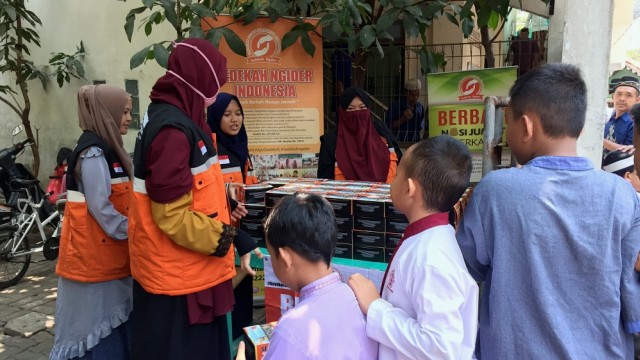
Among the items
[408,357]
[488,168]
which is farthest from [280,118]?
[408,357]

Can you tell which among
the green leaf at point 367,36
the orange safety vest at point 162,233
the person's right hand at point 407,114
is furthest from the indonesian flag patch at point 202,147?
the person's right hand at point 407,114

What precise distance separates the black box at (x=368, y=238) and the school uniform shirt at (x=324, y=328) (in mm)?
933

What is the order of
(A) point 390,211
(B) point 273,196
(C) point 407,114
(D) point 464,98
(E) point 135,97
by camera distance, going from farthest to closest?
1. (E) point 135,97
2. (C) point 407,114
3. (D) point 464,98
4. (B) point 273,196
5. (A) point 390,211

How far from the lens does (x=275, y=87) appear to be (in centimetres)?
391

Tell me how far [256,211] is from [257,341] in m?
0.99

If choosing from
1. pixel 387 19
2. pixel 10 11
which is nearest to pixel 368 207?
pixel 387 19

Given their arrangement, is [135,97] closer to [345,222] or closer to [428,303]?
[345,222]

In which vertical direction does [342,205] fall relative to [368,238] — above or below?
above

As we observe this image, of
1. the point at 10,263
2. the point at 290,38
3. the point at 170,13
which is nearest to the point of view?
the point at 170,13

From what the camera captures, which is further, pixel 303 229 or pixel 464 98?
pixel 464 98

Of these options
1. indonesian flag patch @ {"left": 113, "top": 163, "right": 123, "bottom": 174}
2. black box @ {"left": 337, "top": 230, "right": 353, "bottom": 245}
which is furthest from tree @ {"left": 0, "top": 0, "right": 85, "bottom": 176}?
black box @ {"left": 337, "top": 230, "right": 353, "bottom": 245}

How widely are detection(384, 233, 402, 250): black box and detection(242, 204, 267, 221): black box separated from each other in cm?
72

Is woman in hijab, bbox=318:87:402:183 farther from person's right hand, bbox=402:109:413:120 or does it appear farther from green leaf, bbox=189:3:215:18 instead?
person's right hand, bbox=402:109:413:120

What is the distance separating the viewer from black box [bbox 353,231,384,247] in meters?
2.34
